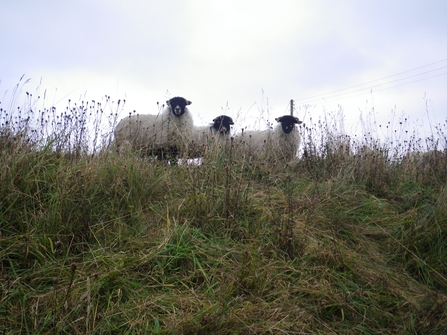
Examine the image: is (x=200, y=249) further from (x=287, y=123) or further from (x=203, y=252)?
(x=287, y=123)

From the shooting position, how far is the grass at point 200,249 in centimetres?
260

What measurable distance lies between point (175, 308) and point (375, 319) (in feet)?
4.57

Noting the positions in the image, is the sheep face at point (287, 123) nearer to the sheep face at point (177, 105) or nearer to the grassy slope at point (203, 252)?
the sheep face at point (177, 105)

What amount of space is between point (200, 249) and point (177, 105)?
20.4 ft

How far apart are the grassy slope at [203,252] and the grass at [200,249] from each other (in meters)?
0.01

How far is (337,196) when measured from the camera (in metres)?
4.45

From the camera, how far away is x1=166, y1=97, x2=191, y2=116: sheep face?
8974mm

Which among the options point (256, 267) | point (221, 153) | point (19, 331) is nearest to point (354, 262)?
point (256, 267)

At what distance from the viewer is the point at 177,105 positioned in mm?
9031

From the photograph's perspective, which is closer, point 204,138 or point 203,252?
point 203,252

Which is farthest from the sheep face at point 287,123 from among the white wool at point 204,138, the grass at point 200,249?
the grass at point 200,249

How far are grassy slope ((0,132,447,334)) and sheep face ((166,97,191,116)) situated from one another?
4.39 meters

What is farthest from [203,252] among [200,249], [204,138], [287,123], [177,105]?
[287,123]

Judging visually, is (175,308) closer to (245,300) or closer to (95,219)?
(245,300)
